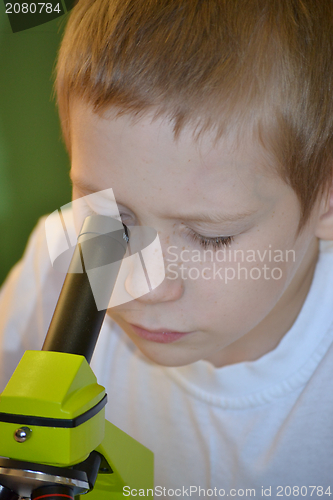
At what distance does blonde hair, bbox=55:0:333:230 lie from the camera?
44 centimetres

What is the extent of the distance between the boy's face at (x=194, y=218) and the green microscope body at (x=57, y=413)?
0.35 ft

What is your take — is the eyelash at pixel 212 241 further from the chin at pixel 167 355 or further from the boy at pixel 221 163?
the chin at pixel 167 355

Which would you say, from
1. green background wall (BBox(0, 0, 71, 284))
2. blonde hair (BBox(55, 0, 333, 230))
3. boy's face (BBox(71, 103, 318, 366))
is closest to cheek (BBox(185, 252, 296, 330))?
boy's face (BBox(71, 103, 318, 366))

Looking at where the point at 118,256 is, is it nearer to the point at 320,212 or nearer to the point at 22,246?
the point at 320,212

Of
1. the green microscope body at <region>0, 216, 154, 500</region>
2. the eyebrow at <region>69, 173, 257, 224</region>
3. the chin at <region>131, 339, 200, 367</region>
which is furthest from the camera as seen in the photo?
the chin at <region>131, 339, 200, 367</region>

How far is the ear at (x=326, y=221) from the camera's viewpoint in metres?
0.60

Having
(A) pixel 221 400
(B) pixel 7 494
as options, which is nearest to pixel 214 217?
(B) pixel 7 494

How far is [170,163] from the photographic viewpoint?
1.50 ft

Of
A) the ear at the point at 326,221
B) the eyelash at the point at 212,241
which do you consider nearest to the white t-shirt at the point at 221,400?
the ear at the point at 326,221

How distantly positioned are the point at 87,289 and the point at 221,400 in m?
0.42

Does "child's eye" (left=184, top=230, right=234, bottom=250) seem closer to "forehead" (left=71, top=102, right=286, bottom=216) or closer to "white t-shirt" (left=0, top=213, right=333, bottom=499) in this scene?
"forehead" (left=71, top=102, right=286, bottom=216)

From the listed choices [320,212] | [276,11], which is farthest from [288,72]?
[320,212]

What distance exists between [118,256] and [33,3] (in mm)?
395

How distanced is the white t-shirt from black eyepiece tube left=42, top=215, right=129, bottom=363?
350 mm
